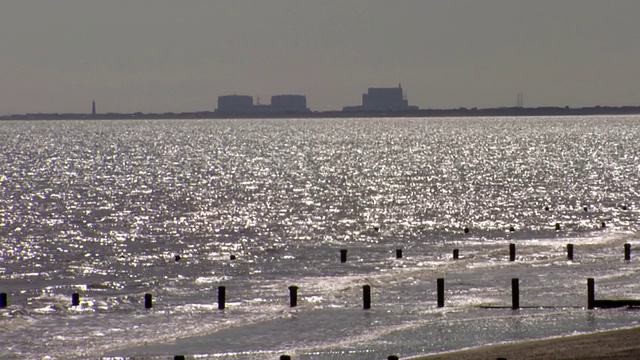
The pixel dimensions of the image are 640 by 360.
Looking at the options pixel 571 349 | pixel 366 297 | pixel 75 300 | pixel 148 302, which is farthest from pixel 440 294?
pixel 75 300

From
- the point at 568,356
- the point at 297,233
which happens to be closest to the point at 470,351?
the point at 568,356

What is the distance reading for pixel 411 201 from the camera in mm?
98750

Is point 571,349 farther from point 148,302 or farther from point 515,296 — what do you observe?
point 148,302

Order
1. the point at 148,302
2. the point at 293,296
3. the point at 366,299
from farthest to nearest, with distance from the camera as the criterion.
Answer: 1. the point at 148,302
2. the point at 293,296
3. the point at 366,299

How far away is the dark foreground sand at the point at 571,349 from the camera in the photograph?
2833 cm

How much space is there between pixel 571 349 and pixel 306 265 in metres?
26.7

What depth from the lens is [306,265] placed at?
55219 mm

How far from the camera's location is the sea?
34781 millimetres

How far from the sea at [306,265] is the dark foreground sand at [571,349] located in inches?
58.4

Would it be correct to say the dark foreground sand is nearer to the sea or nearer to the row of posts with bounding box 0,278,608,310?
the sea

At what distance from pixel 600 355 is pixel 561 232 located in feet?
138

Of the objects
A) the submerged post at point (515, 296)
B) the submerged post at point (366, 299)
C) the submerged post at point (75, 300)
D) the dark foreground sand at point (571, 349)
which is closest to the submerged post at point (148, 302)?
the submerged post at point (75, 300)

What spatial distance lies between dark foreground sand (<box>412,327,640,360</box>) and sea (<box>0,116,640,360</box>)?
1482 millimetres

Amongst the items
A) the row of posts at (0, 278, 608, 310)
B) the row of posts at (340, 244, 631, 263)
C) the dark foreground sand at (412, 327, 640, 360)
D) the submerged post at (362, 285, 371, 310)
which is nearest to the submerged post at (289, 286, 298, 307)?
the row of posts at (0, 278, 608, 310)
